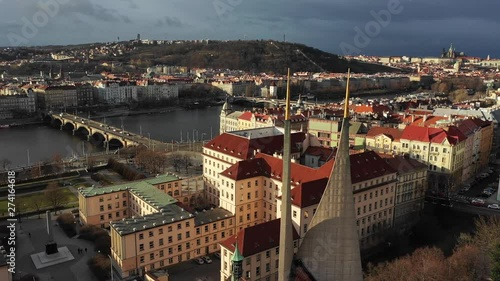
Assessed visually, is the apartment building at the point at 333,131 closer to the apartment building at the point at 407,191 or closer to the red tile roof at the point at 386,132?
the red tile roof at the point at 386,132

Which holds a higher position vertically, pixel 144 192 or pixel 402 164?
pixel 402 164

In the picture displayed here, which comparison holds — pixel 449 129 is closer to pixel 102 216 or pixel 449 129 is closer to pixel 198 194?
pixel 198 194

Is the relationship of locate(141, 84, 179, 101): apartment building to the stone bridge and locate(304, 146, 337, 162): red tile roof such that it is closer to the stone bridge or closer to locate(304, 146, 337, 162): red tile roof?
the stone bridge

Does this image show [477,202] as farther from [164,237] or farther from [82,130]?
[82,130]

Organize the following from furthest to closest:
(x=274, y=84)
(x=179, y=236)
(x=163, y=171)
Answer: (x=274, y=84) < (x=163, y=171) < (x=179, y=236)

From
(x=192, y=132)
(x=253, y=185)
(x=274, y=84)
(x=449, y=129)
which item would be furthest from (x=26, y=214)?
(x=274, y=84)

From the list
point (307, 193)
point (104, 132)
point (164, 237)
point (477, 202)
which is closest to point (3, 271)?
point (164, 237)
